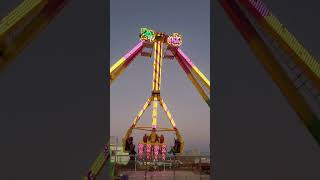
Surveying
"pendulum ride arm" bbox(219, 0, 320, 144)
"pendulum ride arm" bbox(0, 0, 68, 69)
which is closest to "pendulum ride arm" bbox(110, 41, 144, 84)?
"pendulum ride arm" bbox(0, 0, 68, 69)

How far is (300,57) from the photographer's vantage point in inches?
426

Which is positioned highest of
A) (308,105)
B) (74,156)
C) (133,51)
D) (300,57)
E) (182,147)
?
(133,51)

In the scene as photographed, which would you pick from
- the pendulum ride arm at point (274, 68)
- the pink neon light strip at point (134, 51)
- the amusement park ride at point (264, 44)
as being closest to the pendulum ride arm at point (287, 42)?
the amusement park ride at point (264, 44)

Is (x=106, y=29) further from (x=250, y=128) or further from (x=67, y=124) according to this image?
(x=250, y=128)

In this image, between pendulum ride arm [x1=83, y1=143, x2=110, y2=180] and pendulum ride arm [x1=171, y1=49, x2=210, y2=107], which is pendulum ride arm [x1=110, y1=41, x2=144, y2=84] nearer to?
pendulum ride arm [x1=171, y1=49, x2=210, y2=107]

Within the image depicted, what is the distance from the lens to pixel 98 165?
54.6 feet

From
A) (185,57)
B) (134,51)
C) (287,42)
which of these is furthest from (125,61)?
(287,42)

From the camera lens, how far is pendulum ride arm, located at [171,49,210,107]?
46.3 m

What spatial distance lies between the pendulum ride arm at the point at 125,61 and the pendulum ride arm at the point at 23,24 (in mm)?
30601

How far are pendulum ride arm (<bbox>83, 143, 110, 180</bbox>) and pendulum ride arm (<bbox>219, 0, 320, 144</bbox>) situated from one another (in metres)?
8.46

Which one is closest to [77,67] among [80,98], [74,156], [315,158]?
[80,98]

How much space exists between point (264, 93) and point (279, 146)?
2.49 metres

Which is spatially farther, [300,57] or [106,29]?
[106,29]

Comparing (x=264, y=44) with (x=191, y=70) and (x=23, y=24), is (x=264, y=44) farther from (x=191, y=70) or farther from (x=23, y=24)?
(x=191, y=70)
